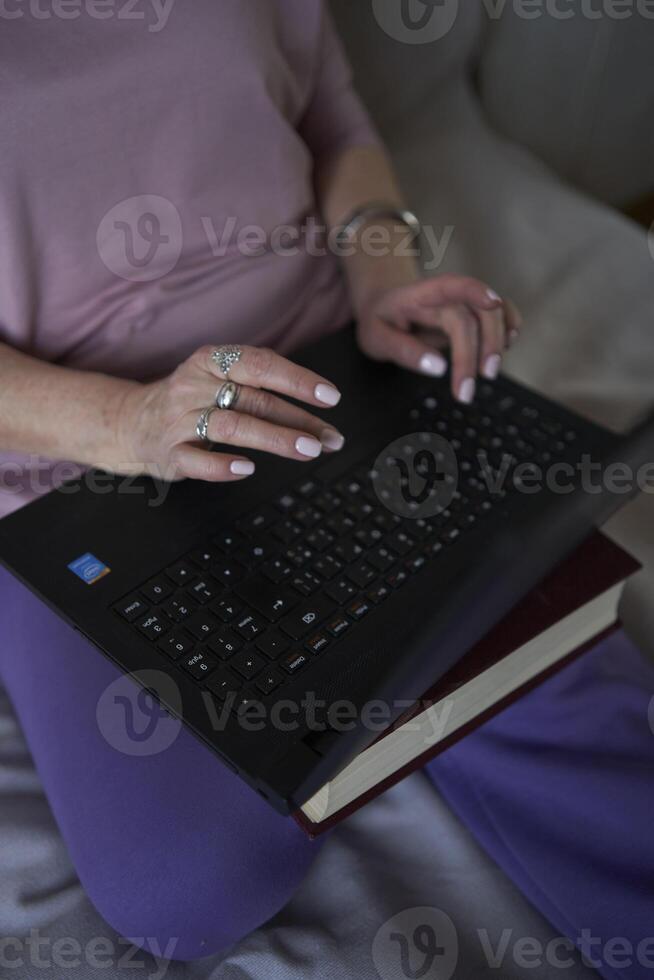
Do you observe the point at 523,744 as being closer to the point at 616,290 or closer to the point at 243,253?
the point at 243,253

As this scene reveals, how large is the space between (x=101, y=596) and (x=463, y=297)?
40 cm

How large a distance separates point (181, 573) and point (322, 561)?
95 millimetres

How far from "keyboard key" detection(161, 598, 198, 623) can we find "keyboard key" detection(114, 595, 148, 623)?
0.01 meters

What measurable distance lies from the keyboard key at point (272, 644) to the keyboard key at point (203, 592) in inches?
1.8

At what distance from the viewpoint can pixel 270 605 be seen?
1.89 ft

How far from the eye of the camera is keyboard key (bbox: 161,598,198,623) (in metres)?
0.57

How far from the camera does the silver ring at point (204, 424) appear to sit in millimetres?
598

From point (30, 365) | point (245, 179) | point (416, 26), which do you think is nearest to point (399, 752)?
point (30, 365)

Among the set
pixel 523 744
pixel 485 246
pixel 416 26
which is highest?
pixel 416 26

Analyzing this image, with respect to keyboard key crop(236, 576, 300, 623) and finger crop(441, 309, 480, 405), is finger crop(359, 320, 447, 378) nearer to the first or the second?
finger crop(441, 309, 480, 405)

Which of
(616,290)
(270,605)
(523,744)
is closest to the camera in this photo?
(270,605)

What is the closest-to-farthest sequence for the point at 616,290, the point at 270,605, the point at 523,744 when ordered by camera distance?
the point at 270,605 → the point at 523,744 → the point at 616,290

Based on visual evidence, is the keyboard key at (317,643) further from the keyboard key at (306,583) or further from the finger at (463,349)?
the finger at (463,349)

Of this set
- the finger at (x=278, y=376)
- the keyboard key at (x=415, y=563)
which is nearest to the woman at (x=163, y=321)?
the finger at (x=278, y=376)
